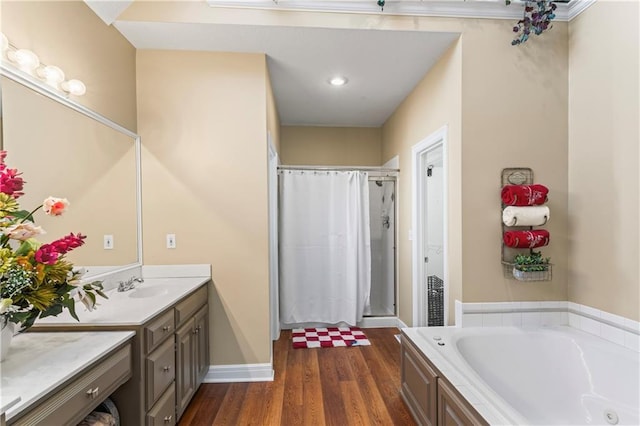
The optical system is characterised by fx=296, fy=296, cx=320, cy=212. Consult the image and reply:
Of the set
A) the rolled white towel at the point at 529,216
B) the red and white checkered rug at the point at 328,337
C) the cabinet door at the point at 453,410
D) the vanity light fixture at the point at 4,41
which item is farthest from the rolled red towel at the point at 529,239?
the vanity light fixture at the point at 4,41

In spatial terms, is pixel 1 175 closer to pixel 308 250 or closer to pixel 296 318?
pixel 308 250

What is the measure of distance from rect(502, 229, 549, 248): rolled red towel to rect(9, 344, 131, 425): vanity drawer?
2378mm

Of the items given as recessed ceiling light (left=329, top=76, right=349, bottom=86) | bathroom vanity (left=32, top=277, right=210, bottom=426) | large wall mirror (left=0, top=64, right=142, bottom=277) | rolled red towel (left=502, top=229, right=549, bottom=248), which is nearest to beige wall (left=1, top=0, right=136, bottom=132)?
large wall mirror (left=0, top=64, right=142, bottom=277)

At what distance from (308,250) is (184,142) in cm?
175

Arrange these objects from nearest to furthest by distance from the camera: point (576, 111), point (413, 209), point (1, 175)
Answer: point (1, 175), point (576, 111), point (413, 209)

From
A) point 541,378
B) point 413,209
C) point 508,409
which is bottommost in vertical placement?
point 541,378

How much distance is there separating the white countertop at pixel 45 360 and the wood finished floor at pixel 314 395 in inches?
41.0

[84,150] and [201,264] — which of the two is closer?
[84,150]

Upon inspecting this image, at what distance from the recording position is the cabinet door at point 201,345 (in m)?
2.13

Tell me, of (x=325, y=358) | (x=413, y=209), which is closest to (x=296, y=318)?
(x=325, y=358)

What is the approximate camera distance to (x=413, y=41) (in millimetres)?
2225

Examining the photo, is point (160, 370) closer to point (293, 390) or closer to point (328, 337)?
point (293, 390)

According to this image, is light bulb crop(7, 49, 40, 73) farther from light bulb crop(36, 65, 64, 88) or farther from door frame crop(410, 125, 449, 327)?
door frame crop(410, 125, 449, 327)

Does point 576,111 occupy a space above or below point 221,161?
above
